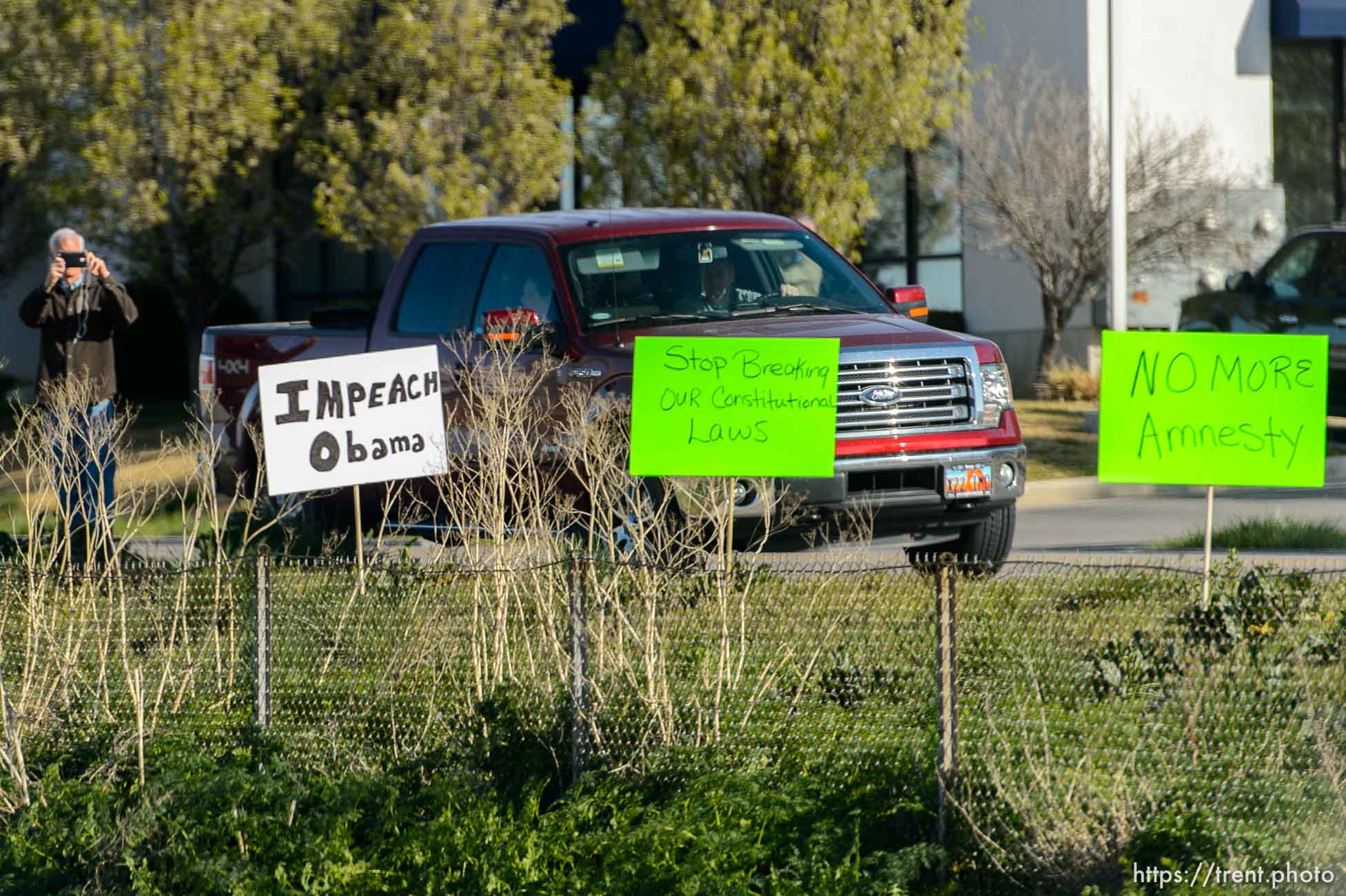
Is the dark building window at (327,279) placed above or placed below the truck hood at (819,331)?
above

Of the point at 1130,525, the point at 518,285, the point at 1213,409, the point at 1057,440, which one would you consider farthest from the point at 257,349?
the point at 1057,440

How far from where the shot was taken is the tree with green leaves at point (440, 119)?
17469 mm

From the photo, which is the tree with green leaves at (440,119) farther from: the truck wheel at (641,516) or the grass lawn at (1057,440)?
the truck wheel at (641,516)

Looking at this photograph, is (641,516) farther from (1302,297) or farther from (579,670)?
(1302,297)

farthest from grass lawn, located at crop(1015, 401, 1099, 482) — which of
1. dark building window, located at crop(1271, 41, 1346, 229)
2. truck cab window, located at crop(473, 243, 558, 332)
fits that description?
dark building window, located at crop(1271, 41, 1346, 229)

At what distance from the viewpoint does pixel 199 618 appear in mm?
6574

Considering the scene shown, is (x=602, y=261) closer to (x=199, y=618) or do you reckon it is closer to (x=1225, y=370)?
(x=199, y=618)

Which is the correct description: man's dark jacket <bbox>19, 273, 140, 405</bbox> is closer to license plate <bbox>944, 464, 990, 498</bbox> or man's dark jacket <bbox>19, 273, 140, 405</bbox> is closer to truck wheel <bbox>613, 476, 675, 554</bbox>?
truck wheel <bbox>613, 476, 675, 554</bbox>

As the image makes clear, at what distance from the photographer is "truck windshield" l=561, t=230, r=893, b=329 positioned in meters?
8.74

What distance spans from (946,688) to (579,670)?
1219 mm

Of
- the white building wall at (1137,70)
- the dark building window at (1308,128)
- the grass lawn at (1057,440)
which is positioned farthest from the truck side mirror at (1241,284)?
the dark building window at (1308,128)

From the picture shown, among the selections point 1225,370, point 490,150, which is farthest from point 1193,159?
point 1225,370

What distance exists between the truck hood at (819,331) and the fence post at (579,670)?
259 centimetres

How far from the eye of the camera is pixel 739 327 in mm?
8391
